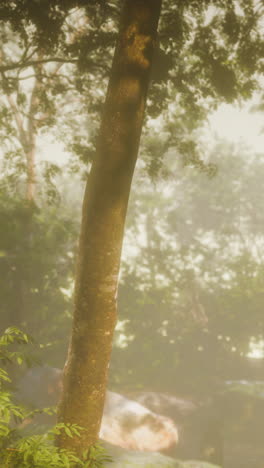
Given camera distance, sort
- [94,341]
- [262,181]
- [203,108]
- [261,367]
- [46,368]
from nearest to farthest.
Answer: [94,341]
[203,108]
[46,368]
[261,367]
[262,181]

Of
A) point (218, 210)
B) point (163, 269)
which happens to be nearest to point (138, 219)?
point (163, 269)

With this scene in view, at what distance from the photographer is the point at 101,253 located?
12.9 ft

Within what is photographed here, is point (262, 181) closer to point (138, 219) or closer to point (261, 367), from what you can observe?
point (138, 219)

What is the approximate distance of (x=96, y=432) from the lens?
4.01 m

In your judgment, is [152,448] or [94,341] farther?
[152,448]

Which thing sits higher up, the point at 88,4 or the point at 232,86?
the point at 88,4

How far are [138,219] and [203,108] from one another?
639 inches

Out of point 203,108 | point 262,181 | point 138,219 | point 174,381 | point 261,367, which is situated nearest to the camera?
point 203,108

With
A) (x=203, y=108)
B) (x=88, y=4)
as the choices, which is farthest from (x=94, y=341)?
(x=203, y=108)

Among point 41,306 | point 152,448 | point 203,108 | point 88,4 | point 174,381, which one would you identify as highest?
point 203,108

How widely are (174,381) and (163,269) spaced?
22.2 feet

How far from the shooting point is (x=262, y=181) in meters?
32.7

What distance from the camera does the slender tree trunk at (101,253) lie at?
3881mm

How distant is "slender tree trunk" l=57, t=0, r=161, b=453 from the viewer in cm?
388
